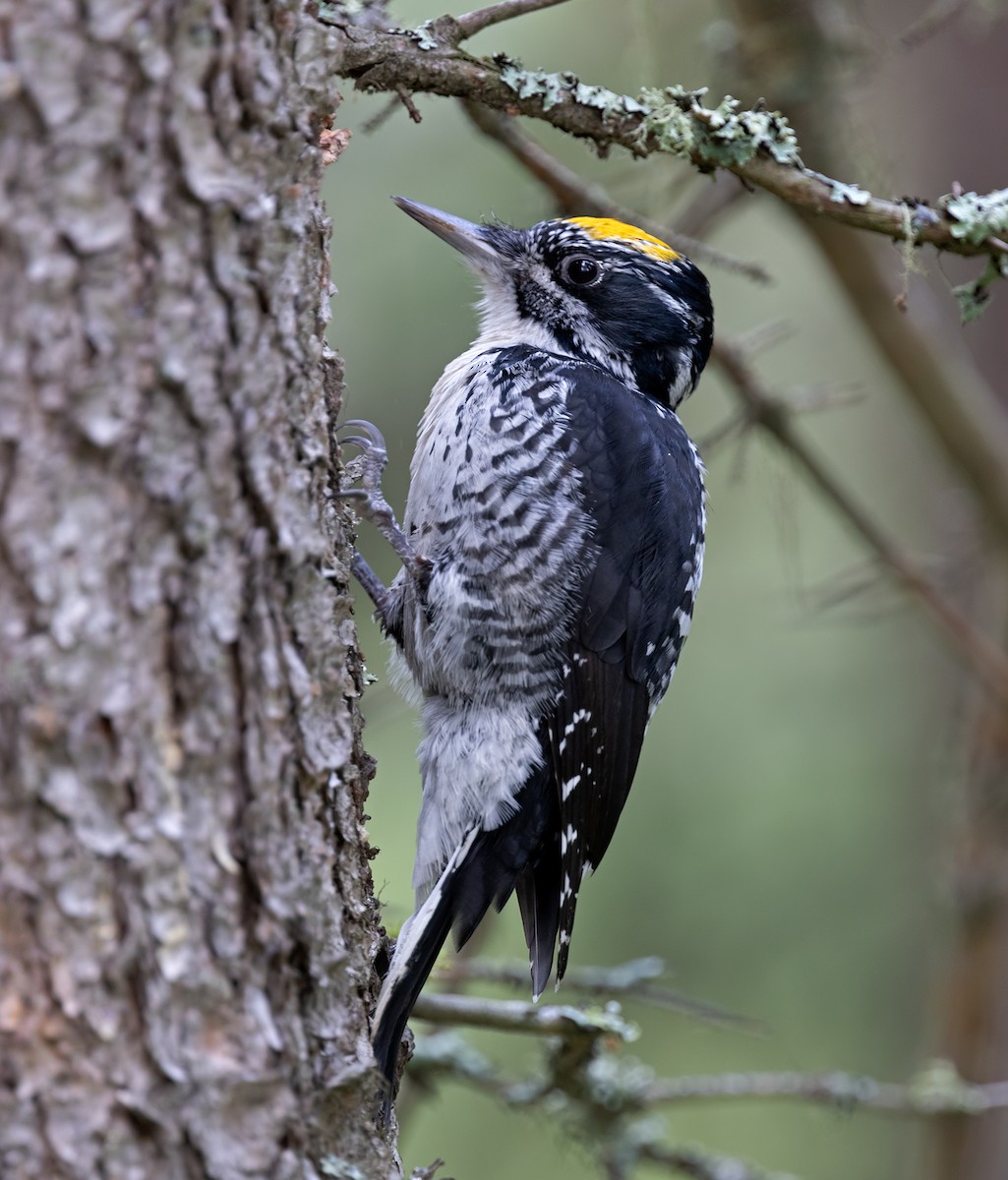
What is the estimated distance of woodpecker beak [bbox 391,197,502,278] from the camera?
328 centimetres

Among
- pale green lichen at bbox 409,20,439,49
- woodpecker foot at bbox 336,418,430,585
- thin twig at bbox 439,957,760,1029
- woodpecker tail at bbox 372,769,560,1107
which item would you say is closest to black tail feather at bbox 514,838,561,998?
woodpecker tail at bbox 372,769,560,1107

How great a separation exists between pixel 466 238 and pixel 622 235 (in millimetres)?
403

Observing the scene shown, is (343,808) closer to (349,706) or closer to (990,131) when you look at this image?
(349,706)

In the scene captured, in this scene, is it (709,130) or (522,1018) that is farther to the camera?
(522,1018)

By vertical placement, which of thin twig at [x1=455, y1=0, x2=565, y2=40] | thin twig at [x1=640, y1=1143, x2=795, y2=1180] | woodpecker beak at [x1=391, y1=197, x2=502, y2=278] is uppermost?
woodpecker beak at [x1=391, y1=197, x2=502, y2=278]

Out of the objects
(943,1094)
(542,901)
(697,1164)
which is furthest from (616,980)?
(943,1094)

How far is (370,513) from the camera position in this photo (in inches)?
113

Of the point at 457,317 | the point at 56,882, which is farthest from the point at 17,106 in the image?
the point at 457,317

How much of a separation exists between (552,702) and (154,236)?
5.28 feet

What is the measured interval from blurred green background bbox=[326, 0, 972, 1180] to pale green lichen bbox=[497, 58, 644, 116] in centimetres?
213

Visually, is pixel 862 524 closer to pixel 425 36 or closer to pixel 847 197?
pixel 847 197

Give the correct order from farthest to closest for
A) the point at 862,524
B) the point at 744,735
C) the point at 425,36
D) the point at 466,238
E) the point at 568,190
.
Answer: the point at 744,735, the point at 862,524, the point at 466,238, the point at 568,190, the point at 425,36

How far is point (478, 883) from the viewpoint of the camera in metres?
2.80

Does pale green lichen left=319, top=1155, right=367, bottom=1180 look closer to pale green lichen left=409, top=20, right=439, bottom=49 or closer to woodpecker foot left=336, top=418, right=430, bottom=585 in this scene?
woodpecker foot left=336, top=418, right=430, bottom=585
